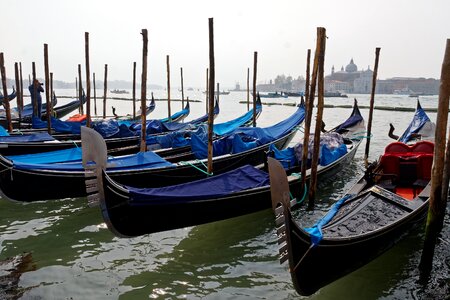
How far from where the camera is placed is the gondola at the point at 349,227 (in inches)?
110

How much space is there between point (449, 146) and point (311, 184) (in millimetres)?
2022

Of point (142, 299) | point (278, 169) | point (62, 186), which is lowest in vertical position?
point (142, 299)

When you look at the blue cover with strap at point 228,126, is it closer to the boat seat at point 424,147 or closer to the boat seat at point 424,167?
the boat seat at point 424,147

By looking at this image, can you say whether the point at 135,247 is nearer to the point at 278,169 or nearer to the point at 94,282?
the point at 94,282

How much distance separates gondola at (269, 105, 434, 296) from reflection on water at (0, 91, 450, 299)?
369 millimetres

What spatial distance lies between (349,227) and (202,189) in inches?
68.5

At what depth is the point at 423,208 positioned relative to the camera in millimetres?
4215

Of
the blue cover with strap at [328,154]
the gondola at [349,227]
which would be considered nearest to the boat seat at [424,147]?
the gondola at [349,227]

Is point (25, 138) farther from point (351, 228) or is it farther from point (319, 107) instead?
point (351, 228)

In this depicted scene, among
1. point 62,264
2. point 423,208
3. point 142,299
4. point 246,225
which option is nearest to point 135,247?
point 62,264

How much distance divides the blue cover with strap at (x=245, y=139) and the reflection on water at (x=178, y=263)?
1736mm

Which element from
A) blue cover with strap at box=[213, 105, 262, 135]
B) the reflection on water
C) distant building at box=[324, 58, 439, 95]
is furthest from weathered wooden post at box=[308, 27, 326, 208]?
distant building at box=[324, 58, 439, 95]

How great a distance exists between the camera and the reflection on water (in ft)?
11.7

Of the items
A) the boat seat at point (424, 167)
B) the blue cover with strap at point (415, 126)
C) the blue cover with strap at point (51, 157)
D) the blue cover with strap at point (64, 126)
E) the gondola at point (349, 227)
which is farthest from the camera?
the blue cover with strap at point (64, 126)
